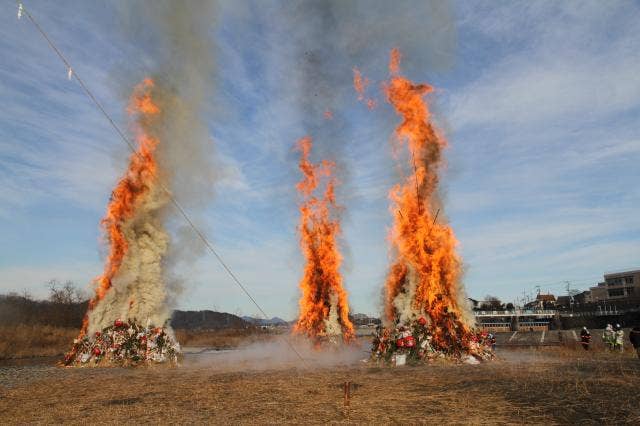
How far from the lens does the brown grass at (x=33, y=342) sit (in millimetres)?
36938

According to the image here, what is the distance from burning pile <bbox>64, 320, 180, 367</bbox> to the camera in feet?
88.2

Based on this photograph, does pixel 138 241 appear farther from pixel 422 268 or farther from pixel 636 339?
pixel 636 339

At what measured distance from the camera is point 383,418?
10.8 meters

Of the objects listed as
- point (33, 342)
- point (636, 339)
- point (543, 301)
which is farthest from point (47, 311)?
point (543, 301)

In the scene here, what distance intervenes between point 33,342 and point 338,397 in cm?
3952

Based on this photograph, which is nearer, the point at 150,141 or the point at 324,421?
the point at 324,421

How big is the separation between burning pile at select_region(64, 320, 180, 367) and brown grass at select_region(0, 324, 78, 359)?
35.8 feet

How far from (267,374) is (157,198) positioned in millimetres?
14896

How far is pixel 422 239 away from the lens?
2667 centimetres

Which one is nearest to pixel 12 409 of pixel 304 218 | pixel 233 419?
pixel 233 419

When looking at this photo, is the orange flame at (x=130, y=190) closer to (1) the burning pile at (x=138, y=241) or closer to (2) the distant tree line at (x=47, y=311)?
(1) the burning pile at (x=138, y=241)

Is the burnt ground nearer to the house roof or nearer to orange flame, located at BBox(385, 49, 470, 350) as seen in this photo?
orange flame, located at BBox(385, 49, 470, 350)

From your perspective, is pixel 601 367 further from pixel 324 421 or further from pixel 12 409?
pixel 12 409

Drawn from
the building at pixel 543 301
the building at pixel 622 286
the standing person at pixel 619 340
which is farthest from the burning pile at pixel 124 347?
the building at pixel 543 301
